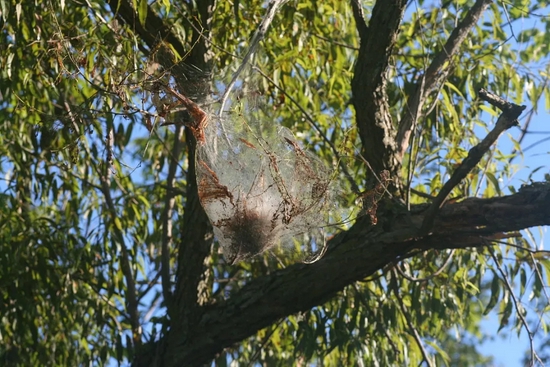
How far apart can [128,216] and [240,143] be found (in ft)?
6.18

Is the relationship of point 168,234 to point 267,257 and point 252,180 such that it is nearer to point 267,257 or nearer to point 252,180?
point 267,257

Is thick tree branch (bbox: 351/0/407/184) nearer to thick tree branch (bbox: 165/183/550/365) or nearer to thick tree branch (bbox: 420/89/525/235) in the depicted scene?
thick tree branch (bbox: 165/183/550/365)

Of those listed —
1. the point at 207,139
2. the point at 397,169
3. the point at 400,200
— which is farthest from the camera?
the point at 397,169

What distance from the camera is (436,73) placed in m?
3.58

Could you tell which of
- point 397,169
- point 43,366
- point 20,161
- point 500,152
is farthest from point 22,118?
point 500,152

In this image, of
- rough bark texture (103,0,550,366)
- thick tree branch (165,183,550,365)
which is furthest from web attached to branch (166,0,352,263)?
thick tree branch (165,183,550,365)

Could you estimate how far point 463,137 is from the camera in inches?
161

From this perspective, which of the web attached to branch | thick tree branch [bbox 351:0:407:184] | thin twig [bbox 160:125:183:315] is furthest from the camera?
thin twig [bbox 160:125:183:315]

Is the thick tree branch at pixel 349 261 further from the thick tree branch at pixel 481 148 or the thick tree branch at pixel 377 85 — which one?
the thick tree branch at pixel 377 85

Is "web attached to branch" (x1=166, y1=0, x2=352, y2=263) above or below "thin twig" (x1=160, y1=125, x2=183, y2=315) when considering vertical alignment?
below

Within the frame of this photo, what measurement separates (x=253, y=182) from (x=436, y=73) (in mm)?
1384

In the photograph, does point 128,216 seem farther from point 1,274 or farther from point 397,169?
point 397,169

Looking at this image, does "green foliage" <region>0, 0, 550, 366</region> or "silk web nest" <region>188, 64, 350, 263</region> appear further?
"green foliage" <region>0, 0, 550, 366</region>

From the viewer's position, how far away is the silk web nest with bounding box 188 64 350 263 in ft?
7.99
